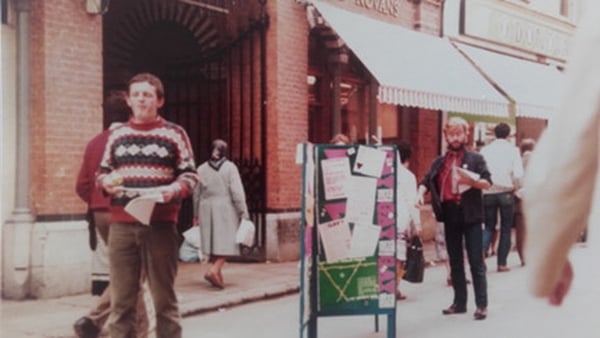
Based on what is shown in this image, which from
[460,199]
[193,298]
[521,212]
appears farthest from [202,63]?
[521,212]

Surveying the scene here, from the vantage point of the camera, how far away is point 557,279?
0.82 m

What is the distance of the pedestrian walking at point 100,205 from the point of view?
9.16ft

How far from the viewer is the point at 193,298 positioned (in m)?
3.74

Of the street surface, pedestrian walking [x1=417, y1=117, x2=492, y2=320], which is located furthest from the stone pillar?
pedestrian walking [x1=417, y1=117, x2=492, y2=320]

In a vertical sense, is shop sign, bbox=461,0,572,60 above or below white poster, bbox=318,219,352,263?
above

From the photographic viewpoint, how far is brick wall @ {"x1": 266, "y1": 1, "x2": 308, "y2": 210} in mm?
3703

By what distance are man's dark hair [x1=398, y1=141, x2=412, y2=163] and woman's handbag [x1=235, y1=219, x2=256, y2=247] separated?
106cm

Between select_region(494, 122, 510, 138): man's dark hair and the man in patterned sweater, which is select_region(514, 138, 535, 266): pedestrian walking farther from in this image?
the man in patterned sweater

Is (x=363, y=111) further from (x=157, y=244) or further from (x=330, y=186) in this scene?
(x=157, y=244)

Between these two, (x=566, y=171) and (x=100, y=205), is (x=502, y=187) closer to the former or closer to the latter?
(x=100, y=205)

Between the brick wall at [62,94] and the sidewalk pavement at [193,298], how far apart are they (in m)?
0.39

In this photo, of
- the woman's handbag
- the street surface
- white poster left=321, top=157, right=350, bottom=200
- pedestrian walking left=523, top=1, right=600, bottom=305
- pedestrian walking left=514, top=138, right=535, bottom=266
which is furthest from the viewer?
the woman's handbag

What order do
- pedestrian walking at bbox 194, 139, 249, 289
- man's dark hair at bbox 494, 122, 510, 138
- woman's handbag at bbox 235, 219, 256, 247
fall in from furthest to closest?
woman's handbag at bbox 235, 219, 256, 247
pedestrian walking at bbox 194, 139, 249, 289
man's dark hair at bbox 494, 122, 510, 138

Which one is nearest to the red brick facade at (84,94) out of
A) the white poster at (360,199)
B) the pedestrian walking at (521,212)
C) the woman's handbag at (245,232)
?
the woman's handbag at (245,232)
